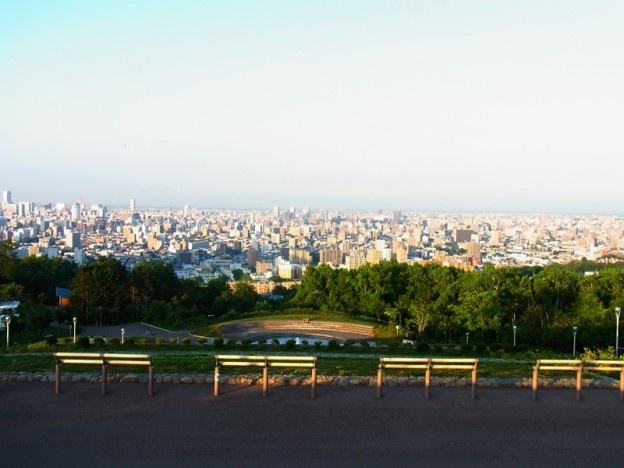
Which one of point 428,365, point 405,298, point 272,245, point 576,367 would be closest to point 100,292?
point 405,298

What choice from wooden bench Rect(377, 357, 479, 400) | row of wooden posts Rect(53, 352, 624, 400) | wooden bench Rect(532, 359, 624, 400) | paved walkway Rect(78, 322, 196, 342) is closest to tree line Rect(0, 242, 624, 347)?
paved walkway Rect(78, 322, 196, 342)

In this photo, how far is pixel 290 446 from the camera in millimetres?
6008

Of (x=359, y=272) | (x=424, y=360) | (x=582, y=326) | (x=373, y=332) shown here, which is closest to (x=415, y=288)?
(x=359, y=272)

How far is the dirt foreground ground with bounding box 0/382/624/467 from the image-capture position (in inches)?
226

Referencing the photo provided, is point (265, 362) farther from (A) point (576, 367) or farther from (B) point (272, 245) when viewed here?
(B) point (272, 245)

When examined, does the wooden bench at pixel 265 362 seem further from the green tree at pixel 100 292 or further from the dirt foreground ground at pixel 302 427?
the green tree at pixel 100 292

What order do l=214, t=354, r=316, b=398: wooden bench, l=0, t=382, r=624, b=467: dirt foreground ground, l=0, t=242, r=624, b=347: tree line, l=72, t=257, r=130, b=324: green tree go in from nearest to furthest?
l=0, t=382, r=624, b=467: dirt foreground ground
l=214, t=354, r=316, b=398: wooden bench
l=0, t=242, r=624, b=347: tree line
l=72, t=257, r=130, b=324: green tree

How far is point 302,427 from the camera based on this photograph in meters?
6.51

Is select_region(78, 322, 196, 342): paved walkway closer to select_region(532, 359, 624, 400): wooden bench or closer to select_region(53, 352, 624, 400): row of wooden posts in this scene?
A: select_region(53, 352, 624, 400): row of wooden posts

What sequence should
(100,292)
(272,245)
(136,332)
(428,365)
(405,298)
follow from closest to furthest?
(428,365) < (136,332) < (405,298) < (100,292) < (272,245)

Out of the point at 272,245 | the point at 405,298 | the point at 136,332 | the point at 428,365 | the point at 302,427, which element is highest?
the point at 428,365

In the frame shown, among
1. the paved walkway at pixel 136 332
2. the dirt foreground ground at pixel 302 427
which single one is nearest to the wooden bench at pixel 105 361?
the dirt foreground ground at pixel 302 427

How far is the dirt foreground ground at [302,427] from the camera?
226 inches

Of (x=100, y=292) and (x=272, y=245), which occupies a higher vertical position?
(x=100, y=292)
